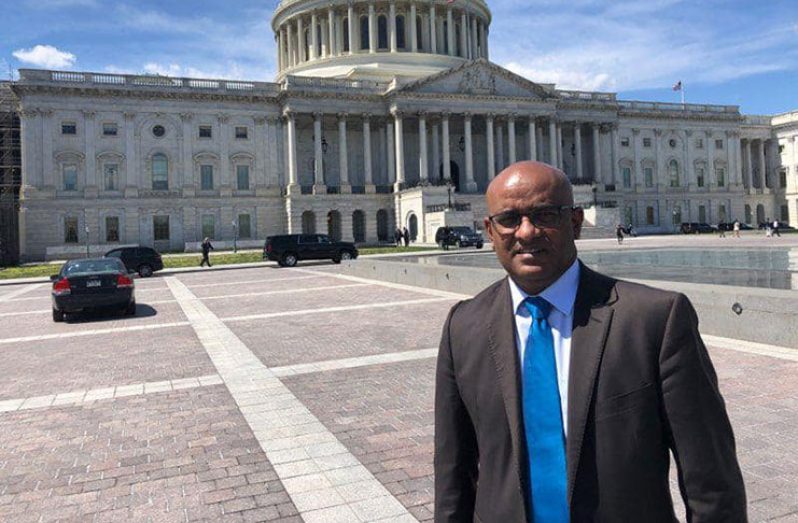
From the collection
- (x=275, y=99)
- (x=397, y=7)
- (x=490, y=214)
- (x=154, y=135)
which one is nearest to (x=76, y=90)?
(x=154, y=135)

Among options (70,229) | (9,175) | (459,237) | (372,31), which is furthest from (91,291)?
(372,31)

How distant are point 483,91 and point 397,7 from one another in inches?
791

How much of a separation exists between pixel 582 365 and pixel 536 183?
683 mm

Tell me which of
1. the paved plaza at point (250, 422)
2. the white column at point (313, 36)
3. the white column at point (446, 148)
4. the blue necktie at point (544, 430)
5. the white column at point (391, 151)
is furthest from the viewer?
the white column at point (313, 36)

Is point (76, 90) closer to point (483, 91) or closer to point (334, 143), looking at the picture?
point (334, 143)

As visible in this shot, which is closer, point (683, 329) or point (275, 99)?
point (683, 329)

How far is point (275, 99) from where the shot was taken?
6444 centimetres

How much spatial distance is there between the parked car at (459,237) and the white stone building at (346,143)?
7.81m

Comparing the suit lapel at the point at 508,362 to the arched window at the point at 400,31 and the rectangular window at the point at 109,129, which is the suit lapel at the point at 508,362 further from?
the arched window at the point at 400,31

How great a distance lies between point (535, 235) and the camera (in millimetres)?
2299

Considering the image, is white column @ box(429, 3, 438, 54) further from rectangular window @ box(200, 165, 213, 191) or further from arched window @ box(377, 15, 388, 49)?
rectangular window @ box(200, 165, 213, 191)

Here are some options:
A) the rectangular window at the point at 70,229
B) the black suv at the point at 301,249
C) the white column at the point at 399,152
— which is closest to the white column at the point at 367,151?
the white column at the point at 399,152

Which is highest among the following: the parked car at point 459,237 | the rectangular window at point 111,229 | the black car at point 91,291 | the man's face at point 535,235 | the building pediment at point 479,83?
the building pediment at point 479,83

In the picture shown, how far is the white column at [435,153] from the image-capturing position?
70750 mm
